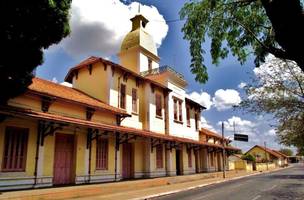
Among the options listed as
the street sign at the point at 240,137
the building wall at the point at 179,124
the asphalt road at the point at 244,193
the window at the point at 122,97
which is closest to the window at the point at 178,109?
the building wall at the point at 179,124

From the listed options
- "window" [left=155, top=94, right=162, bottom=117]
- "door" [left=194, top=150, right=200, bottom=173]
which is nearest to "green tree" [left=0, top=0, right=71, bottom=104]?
"window" [left=155, top=94, right=162, bottom=117]

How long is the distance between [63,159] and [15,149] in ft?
10.5

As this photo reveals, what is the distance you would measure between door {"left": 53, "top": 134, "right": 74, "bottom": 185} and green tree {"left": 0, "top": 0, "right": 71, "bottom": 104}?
490 centimetres

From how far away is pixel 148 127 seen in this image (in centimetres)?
2355

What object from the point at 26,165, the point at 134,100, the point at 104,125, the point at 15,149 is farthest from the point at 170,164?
the point at 15,149

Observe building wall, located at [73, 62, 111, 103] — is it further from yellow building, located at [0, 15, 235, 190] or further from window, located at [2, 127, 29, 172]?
window, located at [2, 127, 29, 172]

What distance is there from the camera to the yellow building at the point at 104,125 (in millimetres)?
13562

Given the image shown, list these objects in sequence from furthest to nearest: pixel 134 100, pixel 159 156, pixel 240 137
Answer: pixel 240 137 < pixel 159 156 < pixel 134 100

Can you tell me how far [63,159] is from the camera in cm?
1605

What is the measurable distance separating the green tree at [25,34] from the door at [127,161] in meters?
10.7

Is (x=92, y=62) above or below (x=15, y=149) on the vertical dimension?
above

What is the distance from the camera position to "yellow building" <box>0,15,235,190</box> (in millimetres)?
13562

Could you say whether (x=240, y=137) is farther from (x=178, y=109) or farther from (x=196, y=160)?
(x=178, y=109)

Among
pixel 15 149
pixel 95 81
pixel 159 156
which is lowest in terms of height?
pixel 159 156
